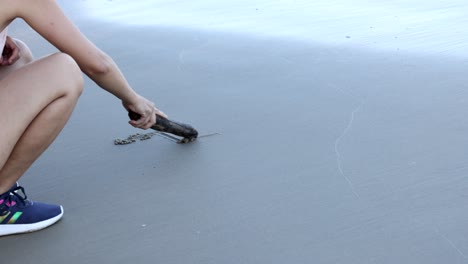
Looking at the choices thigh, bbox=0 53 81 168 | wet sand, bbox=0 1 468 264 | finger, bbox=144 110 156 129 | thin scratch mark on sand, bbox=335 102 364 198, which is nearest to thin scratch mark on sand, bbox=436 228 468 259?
wet sand, bbox=0 1 468 264

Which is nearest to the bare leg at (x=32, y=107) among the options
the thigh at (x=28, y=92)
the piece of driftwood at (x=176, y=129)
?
the thigh at (x=28, y=92)

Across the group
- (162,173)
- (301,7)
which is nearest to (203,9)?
(301,7)

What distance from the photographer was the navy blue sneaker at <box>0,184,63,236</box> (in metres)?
1.90

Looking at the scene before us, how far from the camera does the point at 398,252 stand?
1687mm

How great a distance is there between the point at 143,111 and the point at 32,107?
0.41 meters

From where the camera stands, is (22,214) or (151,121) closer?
(22,214)

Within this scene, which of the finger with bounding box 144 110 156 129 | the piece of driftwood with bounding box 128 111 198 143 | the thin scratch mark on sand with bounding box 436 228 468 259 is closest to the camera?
the thin scratch mark on sand with bounding box 436 228 468 259

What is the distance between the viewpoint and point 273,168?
2.19 m

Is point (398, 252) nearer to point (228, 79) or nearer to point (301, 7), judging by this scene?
point (228, 79)

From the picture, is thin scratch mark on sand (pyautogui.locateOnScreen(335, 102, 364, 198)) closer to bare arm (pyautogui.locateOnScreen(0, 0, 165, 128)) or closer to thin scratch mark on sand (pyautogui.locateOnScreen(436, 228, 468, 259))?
thin scratch mark on sand (pyautogui.locateOnScreen(436, 228, 468, 259))

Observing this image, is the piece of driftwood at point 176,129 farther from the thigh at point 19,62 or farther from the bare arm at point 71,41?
the thigh at point 19,62

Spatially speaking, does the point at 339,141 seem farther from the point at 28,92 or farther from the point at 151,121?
the point at 28,92

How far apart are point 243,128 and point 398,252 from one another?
938mm

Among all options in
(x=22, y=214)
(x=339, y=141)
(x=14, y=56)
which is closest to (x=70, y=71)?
(x=14, y=56)
